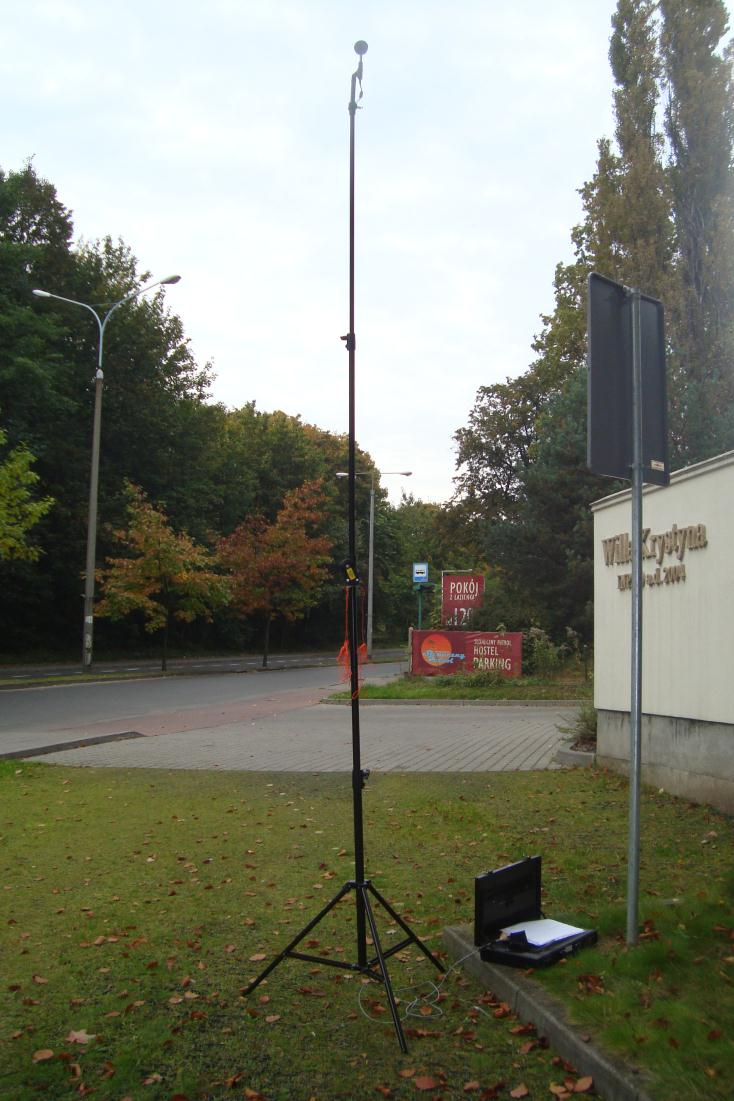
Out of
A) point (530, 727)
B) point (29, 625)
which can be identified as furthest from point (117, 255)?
point (530, 727)

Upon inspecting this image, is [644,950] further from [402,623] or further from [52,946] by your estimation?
[402,623]

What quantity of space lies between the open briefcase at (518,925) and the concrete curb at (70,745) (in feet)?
29.8

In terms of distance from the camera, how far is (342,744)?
12.9 m

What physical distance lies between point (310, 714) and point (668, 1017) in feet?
49.3

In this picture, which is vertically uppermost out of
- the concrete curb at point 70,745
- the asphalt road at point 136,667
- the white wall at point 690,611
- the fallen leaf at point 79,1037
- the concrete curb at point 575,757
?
the white wall at point 690,611

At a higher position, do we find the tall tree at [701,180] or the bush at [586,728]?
the tall tree at [701,180]

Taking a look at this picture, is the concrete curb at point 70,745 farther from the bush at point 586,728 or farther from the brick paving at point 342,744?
the bush at point 586,728

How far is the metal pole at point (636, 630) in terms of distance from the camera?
3834mm

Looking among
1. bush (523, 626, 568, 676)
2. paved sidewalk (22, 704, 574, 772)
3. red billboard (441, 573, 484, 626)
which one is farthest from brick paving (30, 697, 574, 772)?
red billboard (441, 573, 484, 626)

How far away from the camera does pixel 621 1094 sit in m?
2.81

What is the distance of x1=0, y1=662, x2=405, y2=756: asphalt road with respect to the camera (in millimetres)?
14961

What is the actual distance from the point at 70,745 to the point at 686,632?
28.9 feet

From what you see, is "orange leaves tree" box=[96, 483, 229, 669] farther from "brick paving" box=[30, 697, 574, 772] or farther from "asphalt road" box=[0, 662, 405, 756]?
"brick paving" box=[30, 697, 574, 772]

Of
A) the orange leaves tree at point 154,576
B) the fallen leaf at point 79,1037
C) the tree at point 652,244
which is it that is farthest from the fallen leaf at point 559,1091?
the orange leaves tree at point 154,576
